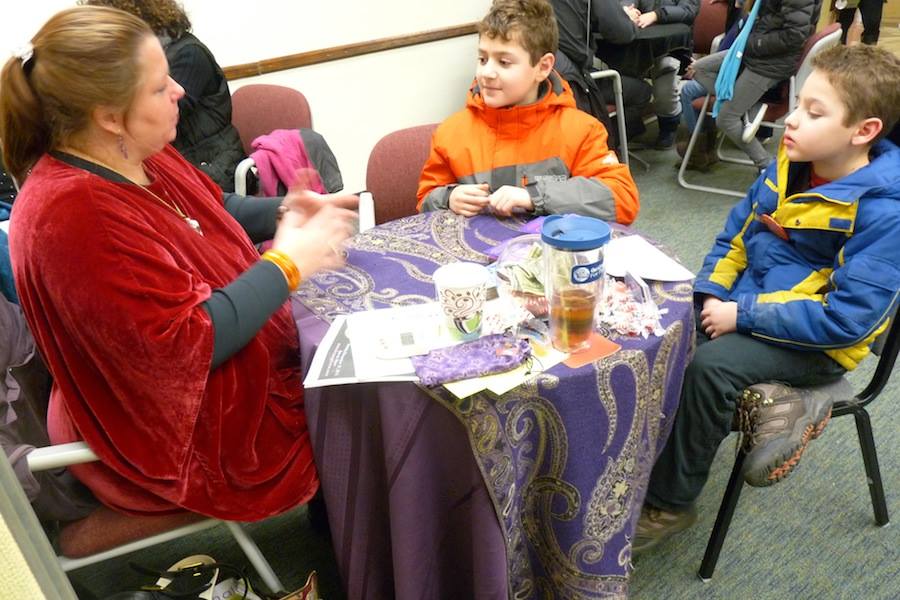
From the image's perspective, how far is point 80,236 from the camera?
0.96 meters

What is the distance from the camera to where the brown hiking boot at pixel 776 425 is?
1.31 meters

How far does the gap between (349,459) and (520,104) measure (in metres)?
1.06

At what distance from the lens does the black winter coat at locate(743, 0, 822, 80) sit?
9.66 ft

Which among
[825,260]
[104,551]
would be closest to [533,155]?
[825,260]

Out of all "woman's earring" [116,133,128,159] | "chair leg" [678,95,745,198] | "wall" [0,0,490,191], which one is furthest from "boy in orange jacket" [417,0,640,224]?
"chair leg" [678,95,745,198]

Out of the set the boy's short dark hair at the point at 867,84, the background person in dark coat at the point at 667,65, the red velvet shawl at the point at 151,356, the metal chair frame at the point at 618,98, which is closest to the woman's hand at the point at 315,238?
the red velvet shawl at the point at 151,356

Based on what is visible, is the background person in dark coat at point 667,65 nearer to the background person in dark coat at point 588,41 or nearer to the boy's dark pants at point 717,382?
the background person in dark coat at point 588,41

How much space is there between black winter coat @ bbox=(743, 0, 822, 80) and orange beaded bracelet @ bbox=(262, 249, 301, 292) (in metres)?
2.79

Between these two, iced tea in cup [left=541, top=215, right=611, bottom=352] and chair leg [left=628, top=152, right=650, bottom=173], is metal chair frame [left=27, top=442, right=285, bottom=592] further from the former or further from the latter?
chair leg [left=628, top=152, right=650, bottom=173]

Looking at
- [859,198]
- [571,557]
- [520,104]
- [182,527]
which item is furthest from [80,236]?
[859,198]

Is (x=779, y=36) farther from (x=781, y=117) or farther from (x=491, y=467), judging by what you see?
(x=491, y=467)

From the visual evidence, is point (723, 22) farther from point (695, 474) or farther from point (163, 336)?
point (163, 336)

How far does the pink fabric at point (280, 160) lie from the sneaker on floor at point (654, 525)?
1.42 metres

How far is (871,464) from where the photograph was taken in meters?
1.53
